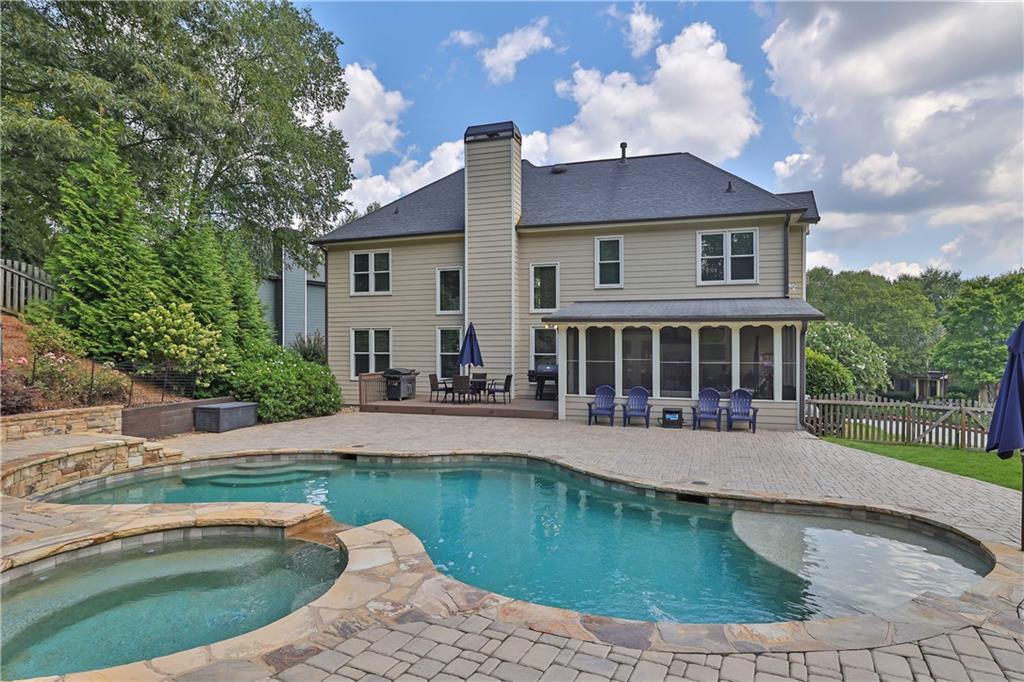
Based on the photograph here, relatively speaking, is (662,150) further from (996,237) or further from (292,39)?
(292,39)

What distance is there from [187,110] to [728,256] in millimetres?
15889

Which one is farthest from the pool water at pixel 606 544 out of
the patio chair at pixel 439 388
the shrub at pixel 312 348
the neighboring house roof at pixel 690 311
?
the shrub at pixel 312 348

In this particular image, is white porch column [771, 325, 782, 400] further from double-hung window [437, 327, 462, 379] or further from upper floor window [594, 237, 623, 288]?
double-hung window [437, 327, 462, 379]

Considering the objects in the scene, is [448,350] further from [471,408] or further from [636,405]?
[636,405]

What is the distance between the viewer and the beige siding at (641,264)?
45.1ft

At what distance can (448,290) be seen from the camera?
16.6m

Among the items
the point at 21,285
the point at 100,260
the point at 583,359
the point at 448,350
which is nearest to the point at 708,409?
the point at 583,359

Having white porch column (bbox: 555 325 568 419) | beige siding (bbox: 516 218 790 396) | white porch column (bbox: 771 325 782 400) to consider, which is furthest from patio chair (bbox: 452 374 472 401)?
white porch column (bbox: 771 325 782 400)

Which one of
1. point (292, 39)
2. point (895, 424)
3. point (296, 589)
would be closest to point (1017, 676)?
point (296, 589)

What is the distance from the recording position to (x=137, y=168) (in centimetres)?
1576

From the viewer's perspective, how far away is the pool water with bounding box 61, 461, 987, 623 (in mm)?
4379

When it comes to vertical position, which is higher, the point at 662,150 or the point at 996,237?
the point at 662,150

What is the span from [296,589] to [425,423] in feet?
27.8

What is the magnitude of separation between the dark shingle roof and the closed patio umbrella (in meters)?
10.2
